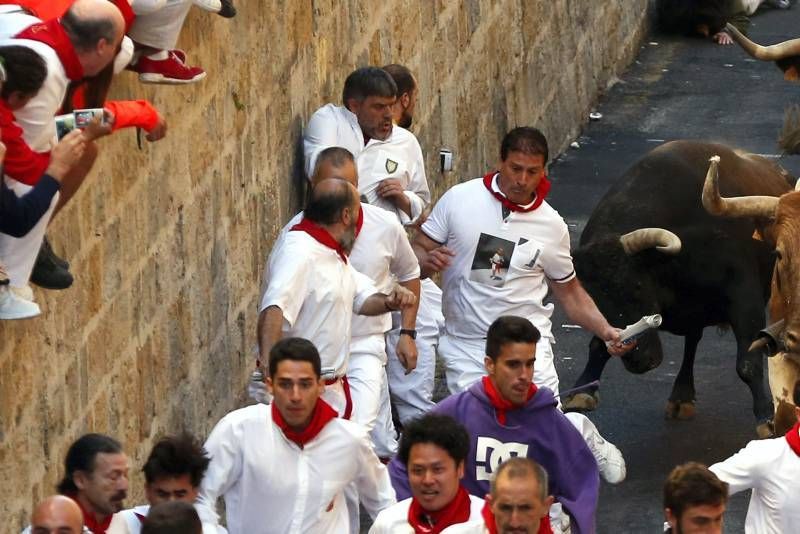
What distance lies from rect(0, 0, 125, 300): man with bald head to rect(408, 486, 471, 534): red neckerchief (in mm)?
1608

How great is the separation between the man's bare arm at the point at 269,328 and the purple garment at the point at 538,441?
0.94 m

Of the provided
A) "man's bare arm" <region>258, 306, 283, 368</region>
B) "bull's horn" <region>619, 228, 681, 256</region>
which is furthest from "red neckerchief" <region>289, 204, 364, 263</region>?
"bull's horn" <region>619, 228, 681, 256</region>

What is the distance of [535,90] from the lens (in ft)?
58.3

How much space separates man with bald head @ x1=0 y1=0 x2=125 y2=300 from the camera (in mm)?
7410

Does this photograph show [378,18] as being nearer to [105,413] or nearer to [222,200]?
[222,200]

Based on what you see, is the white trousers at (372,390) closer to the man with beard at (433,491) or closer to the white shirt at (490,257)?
the white shirt at (490,257)

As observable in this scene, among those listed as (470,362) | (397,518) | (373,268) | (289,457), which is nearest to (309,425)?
(289,457)

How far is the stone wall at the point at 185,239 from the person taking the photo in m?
8.46

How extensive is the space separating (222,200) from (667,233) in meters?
3.08

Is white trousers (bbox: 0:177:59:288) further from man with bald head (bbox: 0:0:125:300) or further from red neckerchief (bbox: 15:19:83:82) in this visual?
red neckerchief (bbox: 15:19:83:82)

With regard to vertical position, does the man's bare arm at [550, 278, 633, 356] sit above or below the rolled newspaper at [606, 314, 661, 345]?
above

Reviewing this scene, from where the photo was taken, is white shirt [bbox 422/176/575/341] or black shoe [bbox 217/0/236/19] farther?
white shirt [bbox 422/176/575/341]

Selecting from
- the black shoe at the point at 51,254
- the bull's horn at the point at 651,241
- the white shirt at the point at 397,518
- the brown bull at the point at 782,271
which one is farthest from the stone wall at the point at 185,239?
the brown bull at the point at 782,271

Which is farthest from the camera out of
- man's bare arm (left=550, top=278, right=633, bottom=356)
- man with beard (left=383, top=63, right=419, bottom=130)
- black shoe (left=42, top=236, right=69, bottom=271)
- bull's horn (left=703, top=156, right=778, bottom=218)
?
man with beard (left=383, top=63, right=419, bottom=130)
